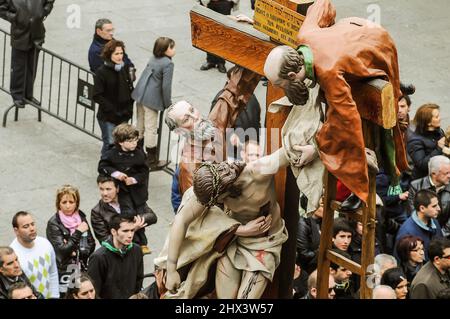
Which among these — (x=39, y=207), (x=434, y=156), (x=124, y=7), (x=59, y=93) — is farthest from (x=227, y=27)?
(x=124, y=7)

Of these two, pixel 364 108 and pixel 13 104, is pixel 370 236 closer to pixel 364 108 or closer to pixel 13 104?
pixel 364 108

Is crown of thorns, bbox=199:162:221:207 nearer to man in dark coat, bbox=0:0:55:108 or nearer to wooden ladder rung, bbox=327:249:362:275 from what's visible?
wooden ladder rung, bbox=327:249:362:275

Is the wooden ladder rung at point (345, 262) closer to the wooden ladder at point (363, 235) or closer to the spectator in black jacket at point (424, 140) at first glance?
the wooden ladder at point (363, 235)

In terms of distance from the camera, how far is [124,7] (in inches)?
979

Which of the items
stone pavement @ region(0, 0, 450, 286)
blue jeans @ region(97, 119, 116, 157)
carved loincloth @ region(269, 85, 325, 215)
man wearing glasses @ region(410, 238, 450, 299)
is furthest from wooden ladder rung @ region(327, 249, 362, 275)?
blue jeans @ region(97, 119, 116, 157)

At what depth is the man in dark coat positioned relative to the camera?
2025cm

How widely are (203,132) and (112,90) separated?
7998mm

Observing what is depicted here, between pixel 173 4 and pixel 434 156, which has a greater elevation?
pixel 434 156

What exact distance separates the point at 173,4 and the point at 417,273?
11433 mm

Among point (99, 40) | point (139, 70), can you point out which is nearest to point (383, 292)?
point (99, 40)

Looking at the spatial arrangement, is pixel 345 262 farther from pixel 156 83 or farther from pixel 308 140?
pixel 156 83

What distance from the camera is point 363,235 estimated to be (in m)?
9.89

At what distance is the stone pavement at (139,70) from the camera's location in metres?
18.5

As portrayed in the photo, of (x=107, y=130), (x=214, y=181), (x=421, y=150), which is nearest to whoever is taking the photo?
(x=214, y=181)
